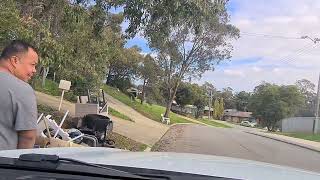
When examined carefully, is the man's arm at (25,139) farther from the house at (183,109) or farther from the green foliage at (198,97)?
the house at (183,109)

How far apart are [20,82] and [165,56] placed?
173ft

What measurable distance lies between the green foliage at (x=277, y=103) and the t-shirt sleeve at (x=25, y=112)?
97517mm

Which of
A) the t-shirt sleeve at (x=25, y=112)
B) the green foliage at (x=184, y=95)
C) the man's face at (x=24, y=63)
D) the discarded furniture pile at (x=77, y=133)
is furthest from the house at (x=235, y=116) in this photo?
the t-shirt sleeve at (x=25, y=112)

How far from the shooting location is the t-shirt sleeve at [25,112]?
14.6 ft

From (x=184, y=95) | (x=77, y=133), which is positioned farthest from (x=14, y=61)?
(x=184, y=95)

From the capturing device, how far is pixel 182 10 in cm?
1356

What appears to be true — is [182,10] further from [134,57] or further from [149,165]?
[134,57]

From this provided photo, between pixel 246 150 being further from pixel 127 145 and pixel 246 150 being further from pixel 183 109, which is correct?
pixel 183 109

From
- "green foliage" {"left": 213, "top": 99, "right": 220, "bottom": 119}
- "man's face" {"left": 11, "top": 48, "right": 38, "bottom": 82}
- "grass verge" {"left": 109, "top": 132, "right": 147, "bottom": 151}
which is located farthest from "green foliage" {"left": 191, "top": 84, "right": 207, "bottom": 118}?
"man's face" {"left": 11, "top": 48, "right": 38, "bottom": 82}

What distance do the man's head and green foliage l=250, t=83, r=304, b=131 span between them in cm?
9723

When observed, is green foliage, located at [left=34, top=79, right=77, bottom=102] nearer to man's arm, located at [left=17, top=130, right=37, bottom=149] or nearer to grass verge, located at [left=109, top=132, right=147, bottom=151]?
grass verge, located at [left=109, top=132, right=147, bottom=151]

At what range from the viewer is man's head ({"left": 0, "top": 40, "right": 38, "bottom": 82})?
4754 millimetres

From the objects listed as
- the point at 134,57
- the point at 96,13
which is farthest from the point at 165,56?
the point at 96,13

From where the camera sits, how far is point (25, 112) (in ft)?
14.6
